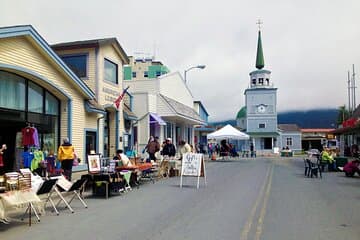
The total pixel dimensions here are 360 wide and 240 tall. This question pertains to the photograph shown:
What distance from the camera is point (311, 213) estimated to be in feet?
31.8

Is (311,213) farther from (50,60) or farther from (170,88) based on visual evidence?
(170,88)

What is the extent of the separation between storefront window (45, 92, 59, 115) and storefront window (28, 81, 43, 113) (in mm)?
485

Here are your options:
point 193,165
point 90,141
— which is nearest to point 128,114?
point 90,141

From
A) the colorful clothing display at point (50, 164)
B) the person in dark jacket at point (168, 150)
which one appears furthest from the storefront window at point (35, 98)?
the person in dark jacket at point (168, 150)

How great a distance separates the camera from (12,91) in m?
15.2

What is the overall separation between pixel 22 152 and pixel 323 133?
92184 mm

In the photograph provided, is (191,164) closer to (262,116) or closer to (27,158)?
(27,158)

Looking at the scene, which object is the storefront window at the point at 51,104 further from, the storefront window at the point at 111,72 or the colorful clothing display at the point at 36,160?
the storefront window at the point at 111,72

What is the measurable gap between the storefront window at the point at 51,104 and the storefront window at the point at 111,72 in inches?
168

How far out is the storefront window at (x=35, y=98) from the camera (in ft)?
53.8

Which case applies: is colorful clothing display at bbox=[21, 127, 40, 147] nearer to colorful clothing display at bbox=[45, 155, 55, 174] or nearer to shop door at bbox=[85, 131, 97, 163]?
colorful clothing display at bbox=[45, 155, 55, 174]

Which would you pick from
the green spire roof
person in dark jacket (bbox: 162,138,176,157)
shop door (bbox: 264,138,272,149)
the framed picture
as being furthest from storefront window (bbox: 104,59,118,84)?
the green spire roof

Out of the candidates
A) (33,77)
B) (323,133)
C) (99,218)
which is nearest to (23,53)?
(33,77)

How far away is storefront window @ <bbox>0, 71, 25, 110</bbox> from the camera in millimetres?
14602
